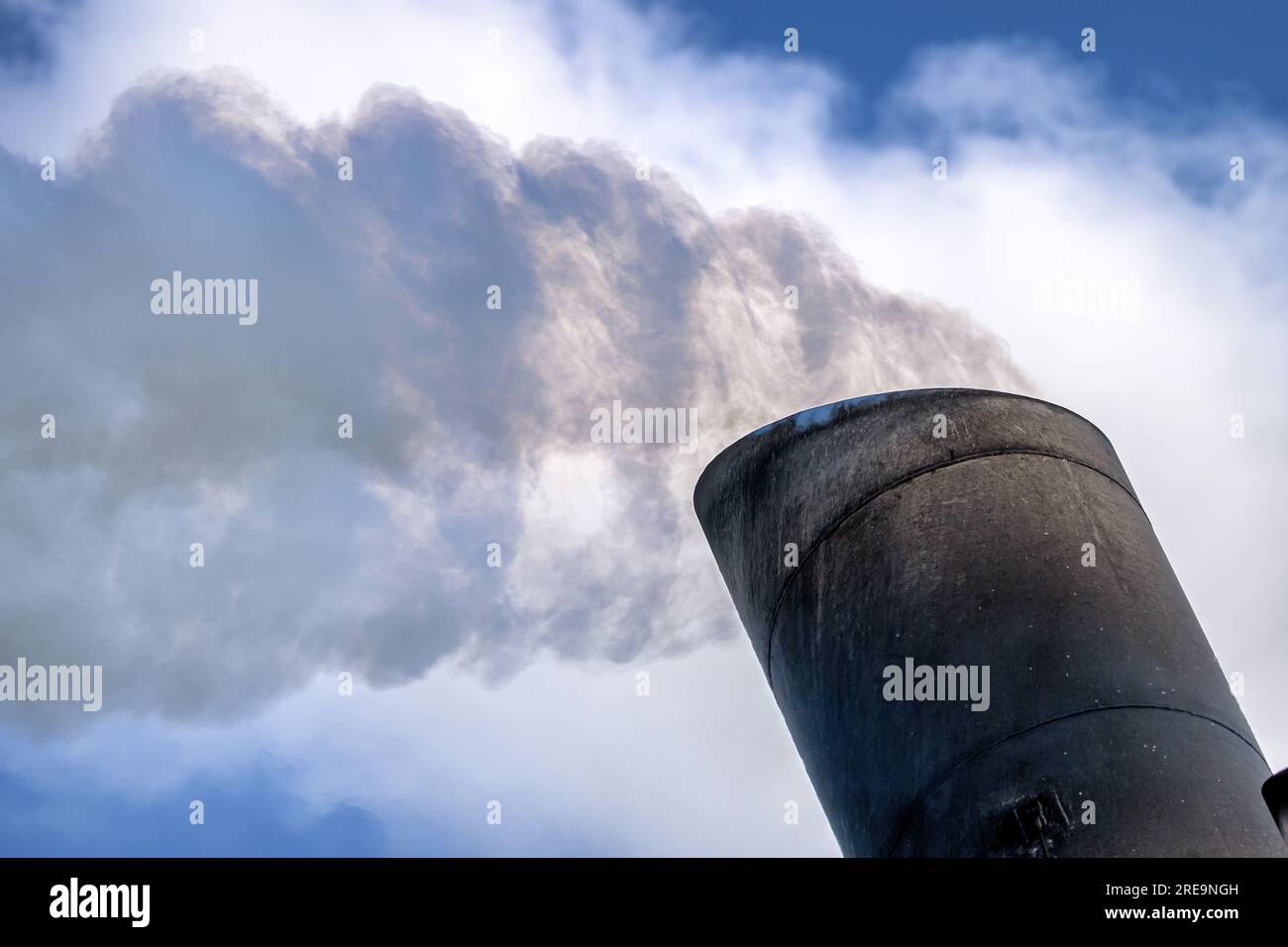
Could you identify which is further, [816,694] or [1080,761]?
[816,694]

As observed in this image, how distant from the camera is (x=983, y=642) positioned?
550 cm

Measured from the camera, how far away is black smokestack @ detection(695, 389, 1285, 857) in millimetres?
4984

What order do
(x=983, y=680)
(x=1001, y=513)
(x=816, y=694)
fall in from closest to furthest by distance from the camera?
(x=983, y=680), (x=1001, y=513), (x=816, y=694)

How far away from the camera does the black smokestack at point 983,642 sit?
16.4 ft

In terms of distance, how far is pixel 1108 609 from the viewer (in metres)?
5.55
